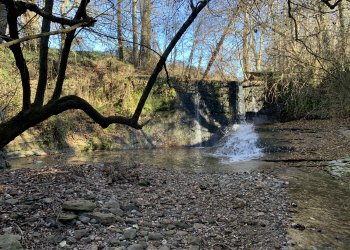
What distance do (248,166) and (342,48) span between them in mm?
8829

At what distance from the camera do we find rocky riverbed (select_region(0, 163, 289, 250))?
13.4ft

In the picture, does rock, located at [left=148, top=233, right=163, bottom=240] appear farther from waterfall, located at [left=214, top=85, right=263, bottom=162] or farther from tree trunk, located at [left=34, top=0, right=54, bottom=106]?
waterfall, located at [left=214, top=85, right=263, bottom=162]

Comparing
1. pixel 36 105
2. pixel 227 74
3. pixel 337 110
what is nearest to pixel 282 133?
pixel 337 110

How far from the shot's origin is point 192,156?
13.6 metres

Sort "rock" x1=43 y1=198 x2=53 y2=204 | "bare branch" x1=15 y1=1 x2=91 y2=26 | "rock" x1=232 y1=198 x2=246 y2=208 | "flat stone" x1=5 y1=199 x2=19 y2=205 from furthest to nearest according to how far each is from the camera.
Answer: "rock" x1=232 y1=198 x2=246 y2=208, "rock" x1=43 y1=198 x2=53 y2=204, "flat stone" x1=5 y1=199 x2=19 y2=205, "bare branch" x1=15 y1=1 x2=91 y2=26

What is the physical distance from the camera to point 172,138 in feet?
58.3

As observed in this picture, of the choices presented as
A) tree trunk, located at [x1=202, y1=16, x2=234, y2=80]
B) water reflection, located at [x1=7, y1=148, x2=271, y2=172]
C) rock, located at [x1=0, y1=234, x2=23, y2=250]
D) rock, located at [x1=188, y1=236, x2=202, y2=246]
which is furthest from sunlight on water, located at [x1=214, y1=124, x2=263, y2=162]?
rock, located at [x1=0, y1=234, x2=23, y2=250]

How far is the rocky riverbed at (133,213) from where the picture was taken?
4.07 metres

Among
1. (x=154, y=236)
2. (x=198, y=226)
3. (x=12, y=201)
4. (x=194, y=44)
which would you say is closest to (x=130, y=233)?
(x=154, y=236)

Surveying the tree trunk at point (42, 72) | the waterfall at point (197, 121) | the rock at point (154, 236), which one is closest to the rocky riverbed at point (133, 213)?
the rock at point (154, 236)

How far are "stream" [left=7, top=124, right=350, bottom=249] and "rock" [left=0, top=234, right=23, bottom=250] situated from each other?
318 cm

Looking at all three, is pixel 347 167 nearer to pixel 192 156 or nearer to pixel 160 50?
pixel 192 156

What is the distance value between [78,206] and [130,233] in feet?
2.97

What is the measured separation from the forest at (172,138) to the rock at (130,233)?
0.02 m
